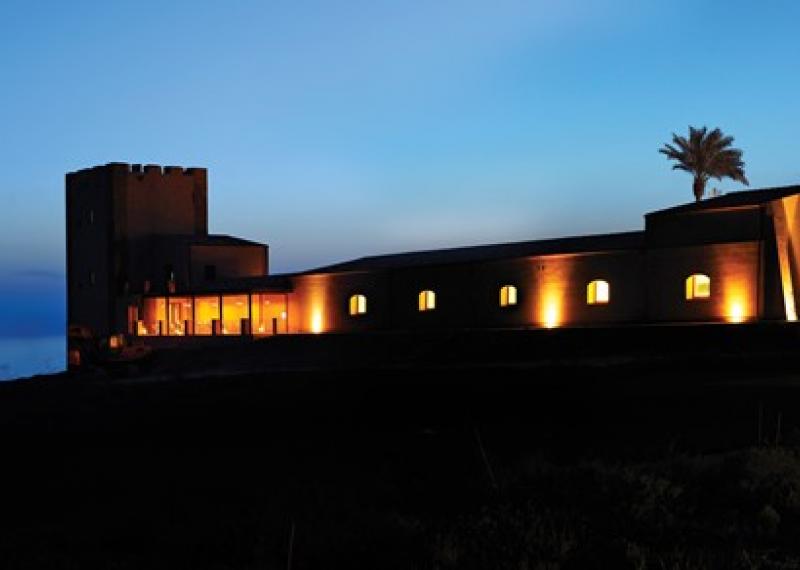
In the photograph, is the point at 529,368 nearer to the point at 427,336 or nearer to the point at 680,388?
the point at 680,388

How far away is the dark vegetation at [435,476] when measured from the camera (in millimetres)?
9430

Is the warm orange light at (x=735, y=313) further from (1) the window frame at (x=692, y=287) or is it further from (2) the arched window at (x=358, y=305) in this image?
(2) the arched window at (x=358, y=305)

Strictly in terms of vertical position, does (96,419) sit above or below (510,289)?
below

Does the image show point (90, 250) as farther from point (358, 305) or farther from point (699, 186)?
point (699, 186)

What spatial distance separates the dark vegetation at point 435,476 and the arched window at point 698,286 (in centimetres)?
718

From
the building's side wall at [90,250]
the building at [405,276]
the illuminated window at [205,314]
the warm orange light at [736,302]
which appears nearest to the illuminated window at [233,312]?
the building at [405,276]

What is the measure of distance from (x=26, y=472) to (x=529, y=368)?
54.5ft

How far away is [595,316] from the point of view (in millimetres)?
37719

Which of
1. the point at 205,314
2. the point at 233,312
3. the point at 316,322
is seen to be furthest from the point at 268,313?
the point at 205,314

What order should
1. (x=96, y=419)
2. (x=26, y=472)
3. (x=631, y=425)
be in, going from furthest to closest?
(x=96, y=419) → (x=631, y=425) → (x=26, y=472)

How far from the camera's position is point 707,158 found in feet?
157

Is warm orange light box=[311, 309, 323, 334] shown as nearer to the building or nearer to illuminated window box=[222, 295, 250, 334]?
the building

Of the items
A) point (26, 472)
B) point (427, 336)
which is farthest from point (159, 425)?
point (427, 336)

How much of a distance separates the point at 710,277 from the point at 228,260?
2953 cm
